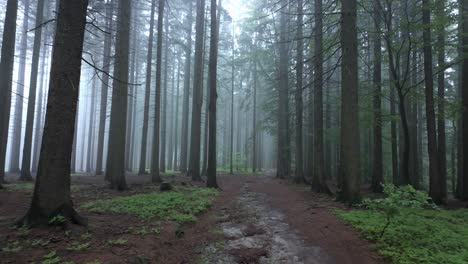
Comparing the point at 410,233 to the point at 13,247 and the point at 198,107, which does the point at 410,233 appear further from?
the point at 198,107

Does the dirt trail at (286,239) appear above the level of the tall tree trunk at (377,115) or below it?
below

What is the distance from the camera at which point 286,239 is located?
5883 mm

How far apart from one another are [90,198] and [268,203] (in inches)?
243

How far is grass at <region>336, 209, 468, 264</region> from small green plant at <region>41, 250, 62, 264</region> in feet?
16.9

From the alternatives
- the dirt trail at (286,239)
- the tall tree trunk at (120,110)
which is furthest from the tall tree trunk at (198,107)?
the dirt trail at (286,239)

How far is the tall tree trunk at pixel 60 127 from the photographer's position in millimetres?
5410

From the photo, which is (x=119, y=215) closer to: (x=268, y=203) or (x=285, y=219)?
(x=285, y=219)

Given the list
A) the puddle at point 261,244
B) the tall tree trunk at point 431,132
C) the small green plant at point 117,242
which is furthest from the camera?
the tall tree trunk at point 431,132

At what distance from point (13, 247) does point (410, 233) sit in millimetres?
7132

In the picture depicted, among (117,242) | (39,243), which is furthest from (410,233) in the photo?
(39,243)

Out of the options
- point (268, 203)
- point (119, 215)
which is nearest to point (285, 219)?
point (268, 203)

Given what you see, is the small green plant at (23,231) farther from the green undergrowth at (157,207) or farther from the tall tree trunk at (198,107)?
the tall tree trunk at (198,107)

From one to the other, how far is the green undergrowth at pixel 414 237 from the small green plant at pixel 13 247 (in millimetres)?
5862

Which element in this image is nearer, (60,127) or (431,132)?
(60,127)
